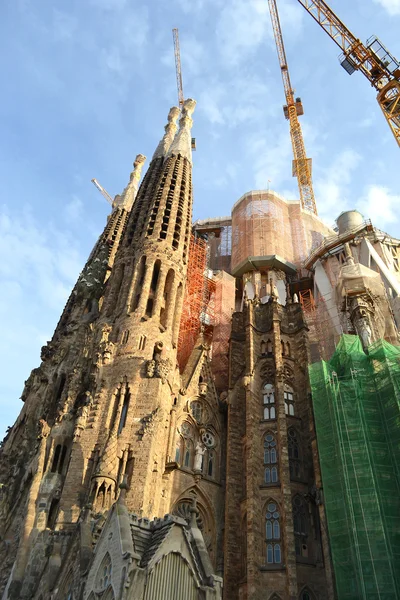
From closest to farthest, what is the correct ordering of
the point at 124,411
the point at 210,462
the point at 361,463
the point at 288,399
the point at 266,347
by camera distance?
1. the point at 361,463
2. the point at 124,411
3. the point at 210,462
4. the point at 288,399
5. the point at 266,347

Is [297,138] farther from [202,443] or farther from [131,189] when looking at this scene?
[202,443]

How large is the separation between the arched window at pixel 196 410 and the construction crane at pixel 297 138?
3597 cm

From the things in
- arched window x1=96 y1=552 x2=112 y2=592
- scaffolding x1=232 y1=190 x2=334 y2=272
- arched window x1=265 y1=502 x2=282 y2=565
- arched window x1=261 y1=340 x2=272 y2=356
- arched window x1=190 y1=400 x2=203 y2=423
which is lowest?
arched window x1=96 y1=552 x2=112 y2=592

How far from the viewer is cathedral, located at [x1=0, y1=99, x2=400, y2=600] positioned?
1731 cm

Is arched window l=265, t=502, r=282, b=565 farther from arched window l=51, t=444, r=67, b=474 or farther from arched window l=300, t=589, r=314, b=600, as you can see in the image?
arched window l=51, t=444, r=67, b=474

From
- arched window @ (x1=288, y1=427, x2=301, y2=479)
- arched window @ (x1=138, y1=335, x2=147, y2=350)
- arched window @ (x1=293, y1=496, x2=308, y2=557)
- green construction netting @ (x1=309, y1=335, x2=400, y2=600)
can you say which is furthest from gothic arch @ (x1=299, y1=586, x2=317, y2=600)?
arched window @ (x1=138, y1=335, x2=147, y2=350)

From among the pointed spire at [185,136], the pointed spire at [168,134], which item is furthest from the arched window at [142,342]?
the pointed spire at [168,134]

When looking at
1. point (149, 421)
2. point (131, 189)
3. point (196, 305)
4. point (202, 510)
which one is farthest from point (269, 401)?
point (131, 189)

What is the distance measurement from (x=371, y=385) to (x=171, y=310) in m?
11.3

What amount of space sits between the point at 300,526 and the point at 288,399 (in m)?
6.45

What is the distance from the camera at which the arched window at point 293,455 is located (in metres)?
23.5

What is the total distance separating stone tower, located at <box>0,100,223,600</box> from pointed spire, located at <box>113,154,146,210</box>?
637 inches

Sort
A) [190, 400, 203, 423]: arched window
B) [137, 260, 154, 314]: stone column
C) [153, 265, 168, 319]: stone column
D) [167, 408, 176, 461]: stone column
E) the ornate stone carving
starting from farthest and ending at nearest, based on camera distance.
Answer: [153, 265, 168, 319]: stone column → [137, 260, 154, 314]: stone column → [190, 400, 203, 423]: arched window → [167, 408, 176, 461]: stone column → the ornate stone carving

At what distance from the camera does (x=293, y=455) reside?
79.3ft
